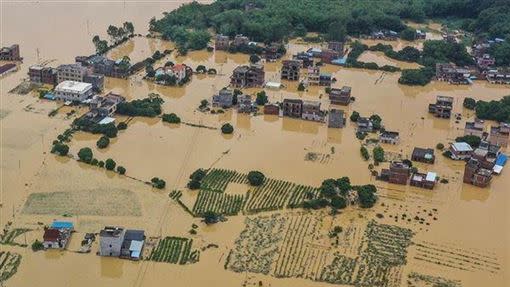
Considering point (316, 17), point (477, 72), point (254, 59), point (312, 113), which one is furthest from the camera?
point (316, 17)

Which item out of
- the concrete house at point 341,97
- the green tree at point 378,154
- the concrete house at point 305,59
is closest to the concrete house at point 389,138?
the green tree at point 378,154

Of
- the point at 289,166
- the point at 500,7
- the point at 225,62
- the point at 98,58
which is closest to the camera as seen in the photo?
the point at 289,166

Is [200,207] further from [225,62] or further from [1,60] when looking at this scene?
[1,60]

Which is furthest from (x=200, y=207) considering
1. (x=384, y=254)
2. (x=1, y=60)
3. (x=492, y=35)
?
(x=492, y=35)

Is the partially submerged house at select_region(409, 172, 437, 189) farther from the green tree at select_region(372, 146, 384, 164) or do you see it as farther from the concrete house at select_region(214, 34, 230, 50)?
the concrete house at select_region(214, 34, 230, 50)

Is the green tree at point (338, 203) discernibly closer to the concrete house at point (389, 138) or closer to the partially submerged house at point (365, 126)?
the concrete house at point (389, 138)

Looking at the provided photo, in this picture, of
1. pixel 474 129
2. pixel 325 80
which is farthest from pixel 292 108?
pixel 474 129

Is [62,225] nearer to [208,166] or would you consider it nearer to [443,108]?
[208,166]
